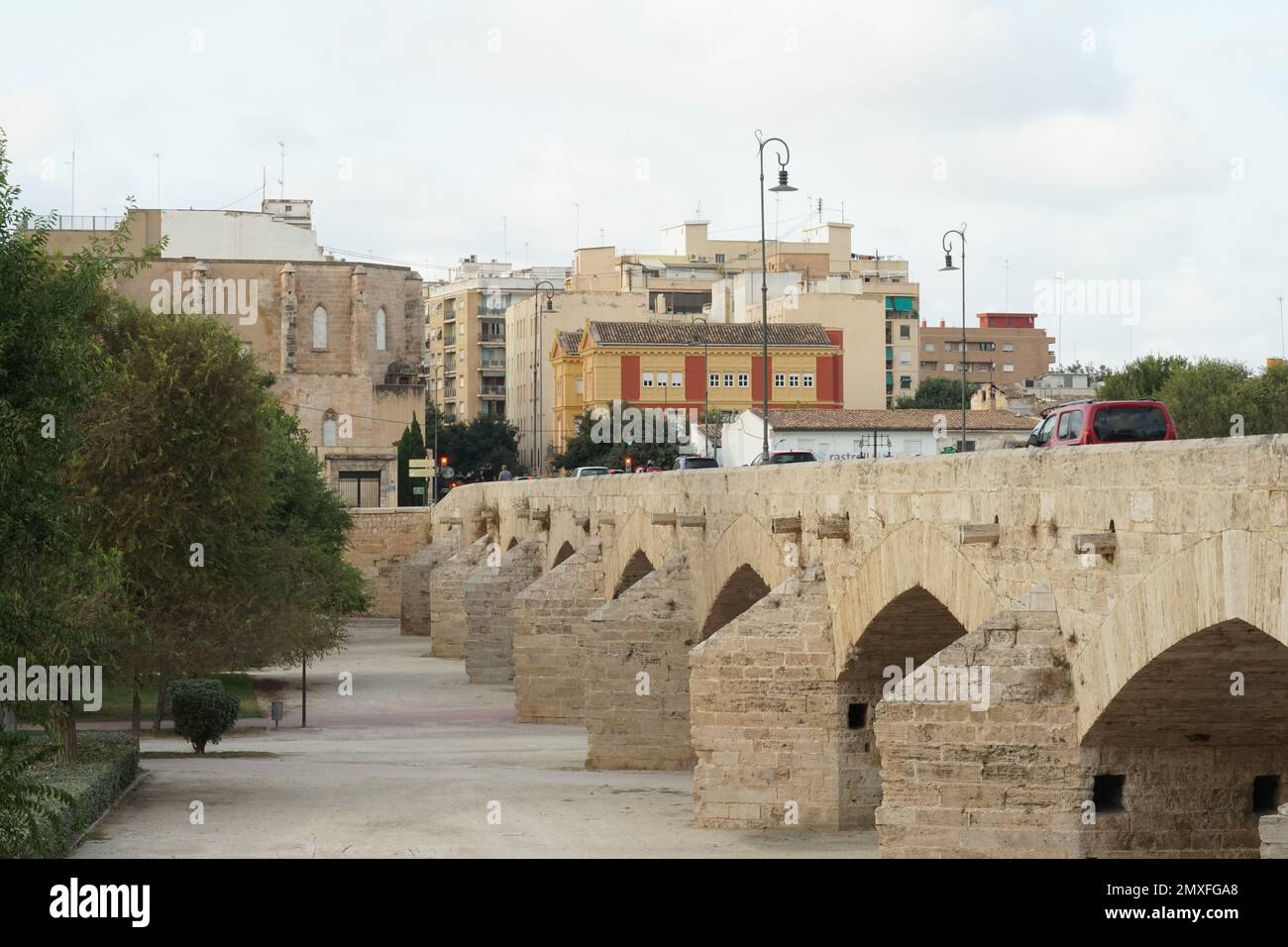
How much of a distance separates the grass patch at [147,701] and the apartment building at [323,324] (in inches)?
1485

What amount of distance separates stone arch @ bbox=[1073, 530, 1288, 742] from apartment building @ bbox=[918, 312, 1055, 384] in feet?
391

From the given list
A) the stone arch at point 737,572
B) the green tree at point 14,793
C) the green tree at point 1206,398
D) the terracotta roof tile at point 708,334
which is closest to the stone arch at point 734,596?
the stone arch at point 737,572

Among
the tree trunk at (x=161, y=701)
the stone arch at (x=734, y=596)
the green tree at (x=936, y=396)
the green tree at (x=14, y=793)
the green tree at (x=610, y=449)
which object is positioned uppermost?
the green tree at (x=936, y=396)

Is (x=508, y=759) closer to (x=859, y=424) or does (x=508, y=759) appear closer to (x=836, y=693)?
(x=836, y=693)

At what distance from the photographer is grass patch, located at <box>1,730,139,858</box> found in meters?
18.2

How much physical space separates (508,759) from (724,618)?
5.49m

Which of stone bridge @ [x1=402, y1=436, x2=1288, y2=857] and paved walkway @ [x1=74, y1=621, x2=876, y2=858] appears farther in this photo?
paved walkway @ [x1=74, y1=621, x2=876, y2=858]

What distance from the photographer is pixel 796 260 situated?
111 m

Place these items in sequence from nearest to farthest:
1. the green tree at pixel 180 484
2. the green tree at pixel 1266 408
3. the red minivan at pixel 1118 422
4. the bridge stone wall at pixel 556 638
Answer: the red minivan at pixel 1118 422
the green tree at pixel 180 484
the bridge stone wall at pixel 556 638
the green tree at pixel 1266 408

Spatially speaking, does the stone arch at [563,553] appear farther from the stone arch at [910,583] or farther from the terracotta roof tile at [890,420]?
the terracotta roof tile at [890,420]

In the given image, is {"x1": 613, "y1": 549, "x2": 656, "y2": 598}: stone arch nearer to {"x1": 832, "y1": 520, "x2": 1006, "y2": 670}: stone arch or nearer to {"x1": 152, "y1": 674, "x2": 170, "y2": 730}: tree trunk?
{"x1": 152, "y1": 674, "x2": 170, "y2": 730}: tree trunk

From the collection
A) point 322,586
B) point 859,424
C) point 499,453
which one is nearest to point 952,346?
point 499,453

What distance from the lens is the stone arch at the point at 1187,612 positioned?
36.9ft

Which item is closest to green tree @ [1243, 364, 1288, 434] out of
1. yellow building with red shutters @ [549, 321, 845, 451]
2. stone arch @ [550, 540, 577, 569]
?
stone arch @ [550, 540, 577, 569]
